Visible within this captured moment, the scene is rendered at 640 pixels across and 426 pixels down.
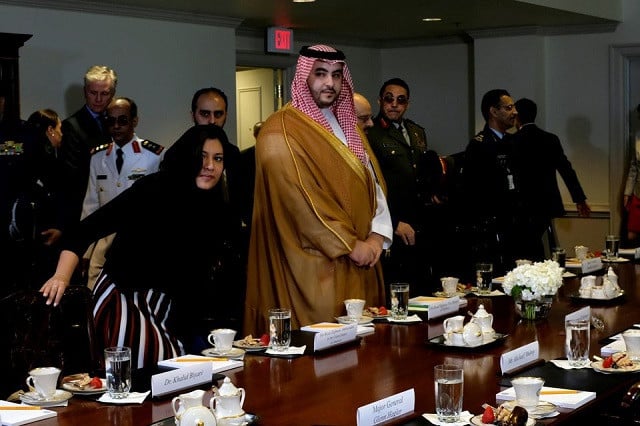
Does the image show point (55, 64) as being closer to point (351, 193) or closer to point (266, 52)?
point (266, 52)

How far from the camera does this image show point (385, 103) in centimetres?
651

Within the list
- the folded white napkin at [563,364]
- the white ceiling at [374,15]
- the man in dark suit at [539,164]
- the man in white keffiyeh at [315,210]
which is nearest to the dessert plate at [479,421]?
the folded white napkin at [563,364]

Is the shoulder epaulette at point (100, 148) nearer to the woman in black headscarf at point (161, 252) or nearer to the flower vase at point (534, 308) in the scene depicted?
the woman in black headscarf at point (161, 252)

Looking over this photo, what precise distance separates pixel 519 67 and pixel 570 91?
0.52m

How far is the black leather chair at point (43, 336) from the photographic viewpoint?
9.48ft

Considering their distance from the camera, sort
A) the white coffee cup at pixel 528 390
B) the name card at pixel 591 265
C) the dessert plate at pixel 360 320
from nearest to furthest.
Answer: the white coffee cup at pixel 528 390
the dessert plate at pixel 360 320
the name card at pixel 591 265

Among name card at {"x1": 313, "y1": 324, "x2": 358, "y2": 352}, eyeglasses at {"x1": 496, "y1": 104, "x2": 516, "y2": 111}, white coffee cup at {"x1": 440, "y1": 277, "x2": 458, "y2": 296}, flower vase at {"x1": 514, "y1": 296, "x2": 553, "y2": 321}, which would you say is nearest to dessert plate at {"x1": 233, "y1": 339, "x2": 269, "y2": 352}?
name card at {"x1": 313, "y1": 324, "x2": 358, "y2": 352}

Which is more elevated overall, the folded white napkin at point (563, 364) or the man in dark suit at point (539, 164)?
the man in dark suit at point (539, 164)

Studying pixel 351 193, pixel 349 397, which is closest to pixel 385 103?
pixel 351 193

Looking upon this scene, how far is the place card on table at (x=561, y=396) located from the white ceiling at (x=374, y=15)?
5295mm

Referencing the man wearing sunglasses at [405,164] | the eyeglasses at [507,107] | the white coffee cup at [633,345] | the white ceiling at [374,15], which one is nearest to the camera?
the white coffee cup at [633,345]

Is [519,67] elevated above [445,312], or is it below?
above

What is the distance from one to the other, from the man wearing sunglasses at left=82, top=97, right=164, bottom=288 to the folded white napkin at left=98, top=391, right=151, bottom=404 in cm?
327

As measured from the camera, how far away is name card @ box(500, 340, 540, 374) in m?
2.70
